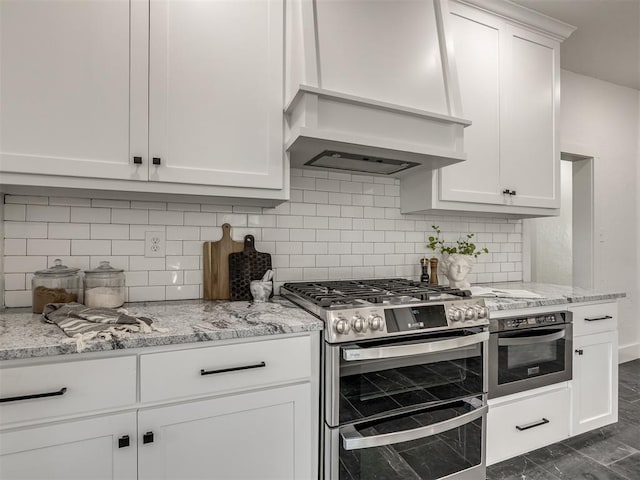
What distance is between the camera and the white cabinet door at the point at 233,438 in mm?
1151

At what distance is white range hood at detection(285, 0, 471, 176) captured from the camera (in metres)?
1.55

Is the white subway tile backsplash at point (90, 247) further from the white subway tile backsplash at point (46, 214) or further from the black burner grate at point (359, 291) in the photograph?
the black burner grate at point (359, 291)

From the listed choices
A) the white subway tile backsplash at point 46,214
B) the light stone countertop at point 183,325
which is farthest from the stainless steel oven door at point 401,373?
the white subway tile backsplash at point 46,214

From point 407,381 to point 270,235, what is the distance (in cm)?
106

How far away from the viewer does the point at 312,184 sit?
2.12 metres

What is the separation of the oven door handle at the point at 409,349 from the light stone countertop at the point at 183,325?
0.16 meters

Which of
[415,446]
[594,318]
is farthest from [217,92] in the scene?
[594,318]

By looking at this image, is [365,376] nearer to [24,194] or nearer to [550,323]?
[550,323]

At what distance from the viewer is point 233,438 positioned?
1.24 meters

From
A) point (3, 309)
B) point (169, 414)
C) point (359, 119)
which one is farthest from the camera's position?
point (359, 119)

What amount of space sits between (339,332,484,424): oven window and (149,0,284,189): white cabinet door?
921 mm

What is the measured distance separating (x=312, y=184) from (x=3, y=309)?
1593 mm

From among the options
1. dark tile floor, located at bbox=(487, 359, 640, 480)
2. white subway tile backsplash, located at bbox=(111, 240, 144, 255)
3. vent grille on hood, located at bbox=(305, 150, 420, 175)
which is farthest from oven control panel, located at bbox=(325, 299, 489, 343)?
white subway tile backsplash, located at bbox=(111, 240, 144, 255)

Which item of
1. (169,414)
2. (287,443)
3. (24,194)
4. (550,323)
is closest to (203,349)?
(169,414)
